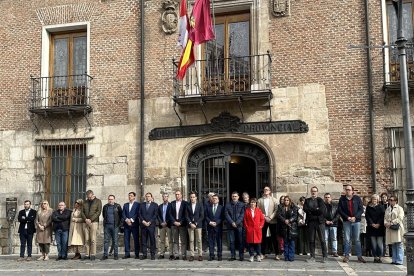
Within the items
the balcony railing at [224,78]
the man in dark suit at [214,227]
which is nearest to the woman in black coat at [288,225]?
the man in dark suit at [214,227]

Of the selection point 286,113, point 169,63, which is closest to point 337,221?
point 286,113

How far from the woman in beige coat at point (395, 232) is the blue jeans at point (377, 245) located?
0.19 m

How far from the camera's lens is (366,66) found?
44.3ft

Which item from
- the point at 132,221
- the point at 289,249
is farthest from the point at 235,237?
the point at 132,221

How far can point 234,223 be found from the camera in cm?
1184

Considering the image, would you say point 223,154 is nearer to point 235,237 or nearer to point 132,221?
point 235,237

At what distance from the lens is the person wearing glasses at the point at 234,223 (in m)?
11.9

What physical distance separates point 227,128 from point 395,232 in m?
5.15

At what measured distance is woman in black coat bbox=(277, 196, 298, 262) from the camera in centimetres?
1162

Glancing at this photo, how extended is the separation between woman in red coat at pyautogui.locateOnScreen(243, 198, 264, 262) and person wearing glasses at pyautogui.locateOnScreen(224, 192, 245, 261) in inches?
5.2

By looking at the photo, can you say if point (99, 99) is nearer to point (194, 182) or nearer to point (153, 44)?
point (153, 44)

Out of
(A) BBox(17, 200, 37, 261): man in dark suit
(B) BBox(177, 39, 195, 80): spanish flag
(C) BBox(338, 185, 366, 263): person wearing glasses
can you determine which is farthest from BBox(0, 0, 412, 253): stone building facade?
(A) BBox(17, 200, 37, 261): man in dark suit

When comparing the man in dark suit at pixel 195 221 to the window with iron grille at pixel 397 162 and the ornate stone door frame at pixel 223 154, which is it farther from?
the window with iron grille at pixel 397 162

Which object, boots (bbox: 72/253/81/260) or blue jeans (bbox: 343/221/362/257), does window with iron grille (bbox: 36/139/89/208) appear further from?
blue jeans (bbox: 343/221/362/257)
